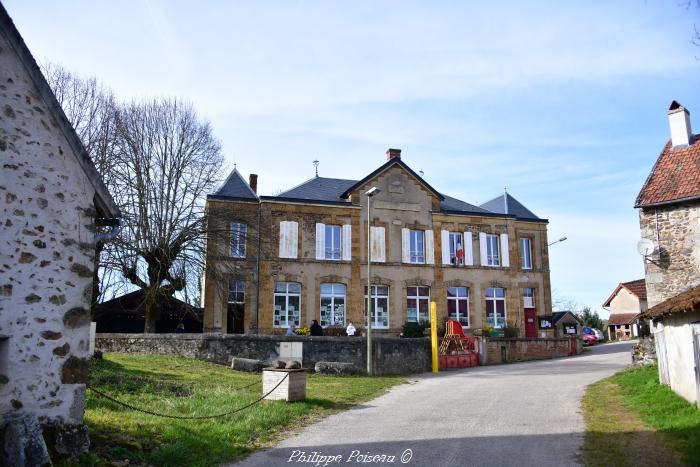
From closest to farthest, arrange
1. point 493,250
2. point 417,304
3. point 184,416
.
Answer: point 184,416
point 417,304
point 493,250

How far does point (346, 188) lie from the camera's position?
30688mm

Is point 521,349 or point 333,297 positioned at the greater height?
point 333,297

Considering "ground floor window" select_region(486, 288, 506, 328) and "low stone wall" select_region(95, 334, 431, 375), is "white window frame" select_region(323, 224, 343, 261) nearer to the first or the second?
"low stone wall" select_region(95, 334, 431, 375)

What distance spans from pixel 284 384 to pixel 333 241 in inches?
664

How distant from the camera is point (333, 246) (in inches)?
1109

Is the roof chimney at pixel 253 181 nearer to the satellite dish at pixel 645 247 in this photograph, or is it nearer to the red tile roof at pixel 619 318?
the satellite dish at pixel 645 247

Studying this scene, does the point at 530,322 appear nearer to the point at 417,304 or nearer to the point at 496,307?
the point at 496,307

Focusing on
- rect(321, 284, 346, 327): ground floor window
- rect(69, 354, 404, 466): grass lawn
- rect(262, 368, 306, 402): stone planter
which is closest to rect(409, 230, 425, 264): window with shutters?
rect(321, 284, 346, 327): ground floor window

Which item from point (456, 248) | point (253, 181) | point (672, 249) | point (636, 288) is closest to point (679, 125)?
point (672, 249)

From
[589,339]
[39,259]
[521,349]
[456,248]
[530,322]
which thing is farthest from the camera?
[589,339]

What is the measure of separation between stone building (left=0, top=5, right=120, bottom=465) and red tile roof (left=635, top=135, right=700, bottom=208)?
593 inches

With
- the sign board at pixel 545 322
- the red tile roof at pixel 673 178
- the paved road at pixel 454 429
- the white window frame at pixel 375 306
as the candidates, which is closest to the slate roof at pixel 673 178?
the red tile roof at pixel 673 178

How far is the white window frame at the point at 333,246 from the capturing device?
28.0 m

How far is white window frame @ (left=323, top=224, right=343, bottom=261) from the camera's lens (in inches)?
1101
